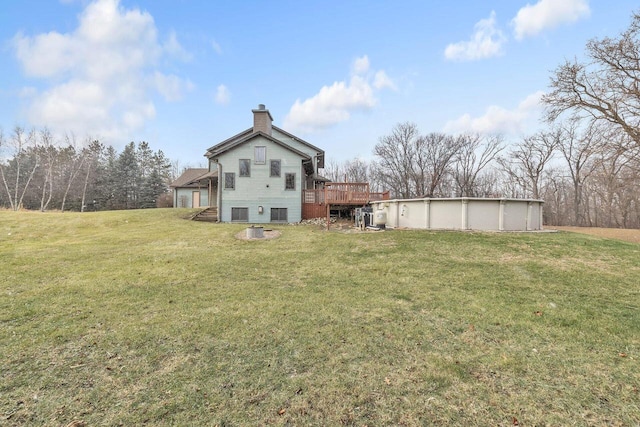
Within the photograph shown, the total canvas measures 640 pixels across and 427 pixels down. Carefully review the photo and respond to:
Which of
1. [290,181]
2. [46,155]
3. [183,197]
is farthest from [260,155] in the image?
[46,155]

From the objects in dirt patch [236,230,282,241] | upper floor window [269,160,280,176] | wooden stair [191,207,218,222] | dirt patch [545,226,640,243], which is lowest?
dirt patch [545,226,640,243]

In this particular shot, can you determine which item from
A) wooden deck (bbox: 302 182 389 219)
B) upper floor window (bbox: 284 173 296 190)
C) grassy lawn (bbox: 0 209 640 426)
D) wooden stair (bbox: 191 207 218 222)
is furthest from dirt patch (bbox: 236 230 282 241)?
wooden stair (bbox: 191 207 218 222)

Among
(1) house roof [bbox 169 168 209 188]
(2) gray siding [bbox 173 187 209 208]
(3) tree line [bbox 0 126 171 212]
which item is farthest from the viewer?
(3) tree line [bbox 0 126 171 212]

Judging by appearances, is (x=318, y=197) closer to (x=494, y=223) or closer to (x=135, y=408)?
(x=494, y=223)

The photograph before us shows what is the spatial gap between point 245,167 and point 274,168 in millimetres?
1906

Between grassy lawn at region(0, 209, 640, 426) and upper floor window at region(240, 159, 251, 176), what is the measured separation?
10933 mm

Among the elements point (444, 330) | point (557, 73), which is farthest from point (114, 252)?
point (557, 73)

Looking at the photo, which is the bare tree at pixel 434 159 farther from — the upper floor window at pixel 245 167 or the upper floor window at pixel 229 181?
the upper floor window at pixel 229 181

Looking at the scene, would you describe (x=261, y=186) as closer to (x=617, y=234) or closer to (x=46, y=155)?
(x=617, y=234)

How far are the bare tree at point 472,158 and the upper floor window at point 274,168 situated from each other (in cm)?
2663

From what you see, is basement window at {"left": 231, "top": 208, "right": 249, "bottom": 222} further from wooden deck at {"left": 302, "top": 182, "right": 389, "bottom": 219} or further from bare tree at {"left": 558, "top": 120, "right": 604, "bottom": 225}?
bare tree at {"left": 558, "top": 120, "right": 604, "bottom": 225}

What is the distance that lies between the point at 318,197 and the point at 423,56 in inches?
397

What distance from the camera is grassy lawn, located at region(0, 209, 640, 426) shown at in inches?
90.3

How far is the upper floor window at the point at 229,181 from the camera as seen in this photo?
58.6ft
